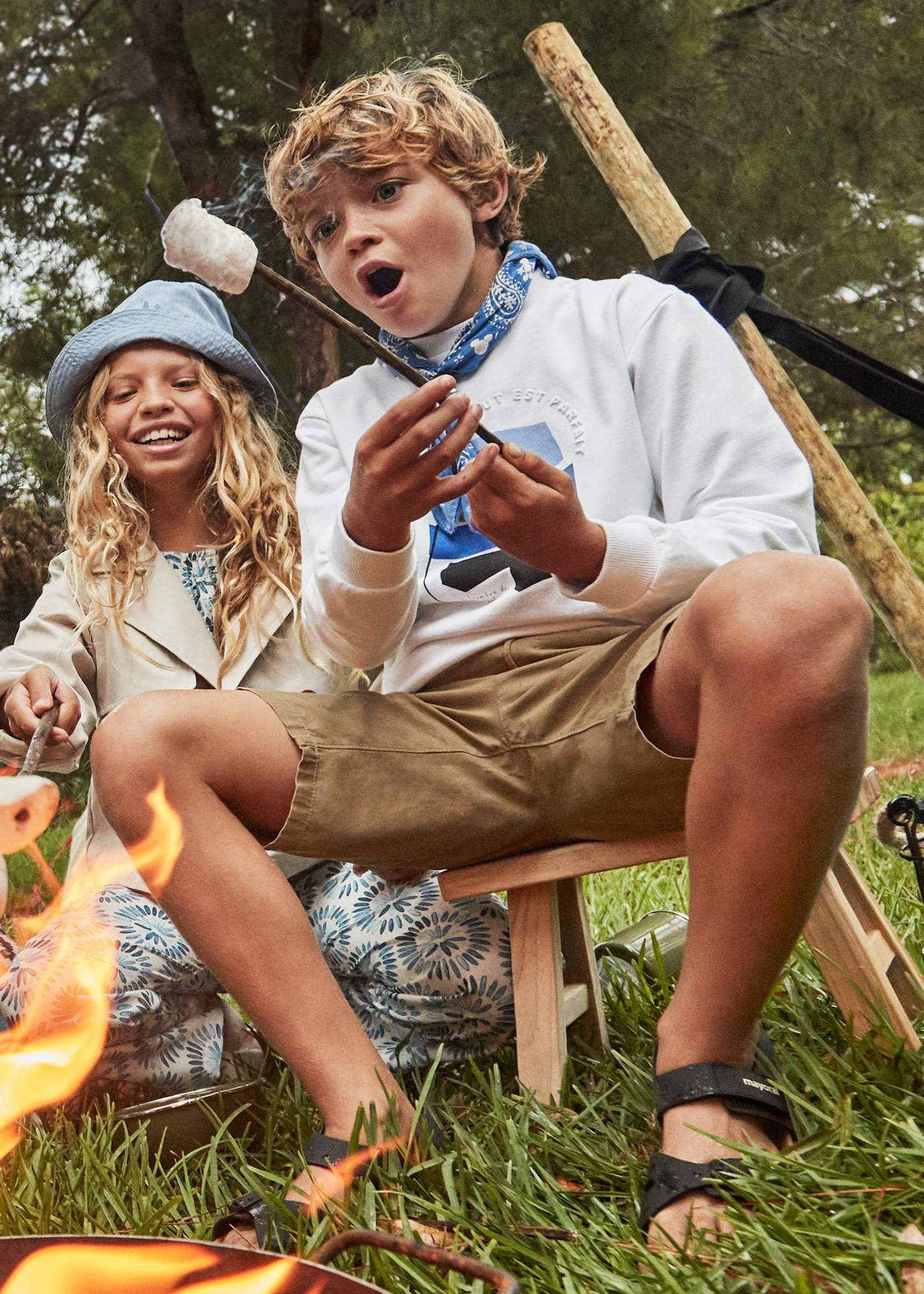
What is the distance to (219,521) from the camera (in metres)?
1.87

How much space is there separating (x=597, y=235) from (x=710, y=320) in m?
2.20

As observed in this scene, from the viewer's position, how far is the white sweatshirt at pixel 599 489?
4.01ft

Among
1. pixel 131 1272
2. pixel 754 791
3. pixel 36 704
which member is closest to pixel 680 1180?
pixel 754 791

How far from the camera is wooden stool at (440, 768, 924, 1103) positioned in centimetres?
124

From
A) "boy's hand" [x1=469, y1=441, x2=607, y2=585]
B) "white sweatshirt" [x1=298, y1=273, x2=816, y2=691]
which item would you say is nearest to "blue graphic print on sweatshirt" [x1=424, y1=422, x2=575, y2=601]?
"white sweatshirt" [x1=298, y1=273, x2=816, y2=691]

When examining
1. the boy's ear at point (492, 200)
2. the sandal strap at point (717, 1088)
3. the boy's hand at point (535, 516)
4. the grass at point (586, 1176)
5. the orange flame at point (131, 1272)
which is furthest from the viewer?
the boy's ear at point (492, 200)

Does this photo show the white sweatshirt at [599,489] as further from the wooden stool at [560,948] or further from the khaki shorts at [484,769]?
the wooden stool at [560,948]

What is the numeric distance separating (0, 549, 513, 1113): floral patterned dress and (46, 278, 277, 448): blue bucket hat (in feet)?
2.44

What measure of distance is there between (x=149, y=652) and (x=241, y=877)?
606 mm

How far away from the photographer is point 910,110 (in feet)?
12.0

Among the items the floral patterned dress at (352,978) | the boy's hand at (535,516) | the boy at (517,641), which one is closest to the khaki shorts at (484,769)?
the boy at (517,641)

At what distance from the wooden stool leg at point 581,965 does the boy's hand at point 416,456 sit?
51 cm

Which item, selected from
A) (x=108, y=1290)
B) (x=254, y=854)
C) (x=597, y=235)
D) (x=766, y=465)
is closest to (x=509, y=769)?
(x=254, y=854)

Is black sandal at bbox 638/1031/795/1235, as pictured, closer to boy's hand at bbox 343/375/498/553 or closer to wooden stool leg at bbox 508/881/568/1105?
wooden stool leg at bbox 508/881/568/1105
